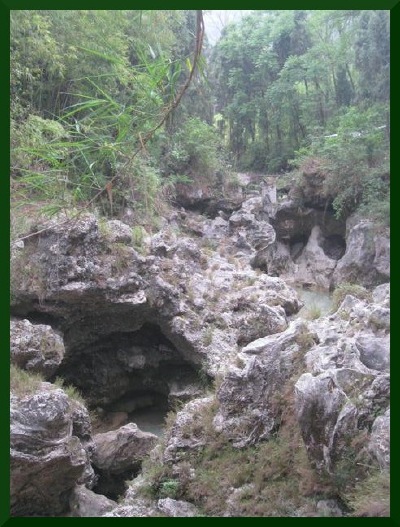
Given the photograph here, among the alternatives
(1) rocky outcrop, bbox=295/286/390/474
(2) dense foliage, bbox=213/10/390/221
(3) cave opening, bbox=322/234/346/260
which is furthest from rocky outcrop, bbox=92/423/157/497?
(3) cave opening, bbox=322/234/346/260

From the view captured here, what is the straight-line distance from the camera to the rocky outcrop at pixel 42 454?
5.05 metres

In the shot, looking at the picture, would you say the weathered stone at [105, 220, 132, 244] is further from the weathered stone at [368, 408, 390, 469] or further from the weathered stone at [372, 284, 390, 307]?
the weathered stone at [368, 408, 390, 469]

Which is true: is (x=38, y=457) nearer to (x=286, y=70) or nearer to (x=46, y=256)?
(x=46, y=256)

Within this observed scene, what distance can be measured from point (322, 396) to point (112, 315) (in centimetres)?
532

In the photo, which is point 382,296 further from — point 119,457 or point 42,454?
point 119,457

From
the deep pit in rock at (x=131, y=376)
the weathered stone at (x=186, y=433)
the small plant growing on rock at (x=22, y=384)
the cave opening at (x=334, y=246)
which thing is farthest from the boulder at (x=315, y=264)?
the small plant growing on rock at (x=22, y=384)

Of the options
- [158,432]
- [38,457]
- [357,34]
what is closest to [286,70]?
[357,34]

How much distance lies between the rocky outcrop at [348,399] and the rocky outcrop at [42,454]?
275cm

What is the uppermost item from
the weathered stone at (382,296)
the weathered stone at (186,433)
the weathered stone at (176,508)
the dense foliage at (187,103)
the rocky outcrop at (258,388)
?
the dense foliage at (187,103)

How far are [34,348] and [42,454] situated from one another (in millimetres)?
1714

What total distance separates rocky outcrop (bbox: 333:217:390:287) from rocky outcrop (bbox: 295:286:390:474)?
149 centimetres

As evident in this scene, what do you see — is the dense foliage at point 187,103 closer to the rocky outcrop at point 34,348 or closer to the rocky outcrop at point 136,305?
the rocky outcrop at point 136,305

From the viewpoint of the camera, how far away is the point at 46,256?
7.43 m

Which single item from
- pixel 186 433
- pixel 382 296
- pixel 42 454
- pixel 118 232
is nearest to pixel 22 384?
pixel 42 454
